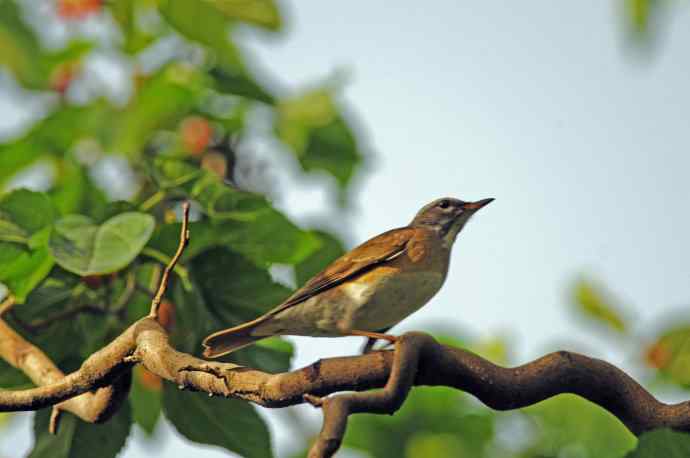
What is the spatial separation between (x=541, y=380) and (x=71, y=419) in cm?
235

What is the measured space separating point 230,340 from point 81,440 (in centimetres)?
82

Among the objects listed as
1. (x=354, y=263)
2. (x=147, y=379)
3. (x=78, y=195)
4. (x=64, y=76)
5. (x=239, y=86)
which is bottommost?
(x=147, y=379)

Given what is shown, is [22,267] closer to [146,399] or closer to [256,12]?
[146,399]

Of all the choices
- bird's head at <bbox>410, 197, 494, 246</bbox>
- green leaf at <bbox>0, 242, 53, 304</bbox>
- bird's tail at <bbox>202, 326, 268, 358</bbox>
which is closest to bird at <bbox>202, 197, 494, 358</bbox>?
bird's tail at <bbox>202, 326, 268, 358</bbox>

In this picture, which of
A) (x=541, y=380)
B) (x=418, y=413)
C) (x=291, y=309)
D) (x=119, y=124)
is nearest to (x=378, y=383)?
(x=541, y=380)

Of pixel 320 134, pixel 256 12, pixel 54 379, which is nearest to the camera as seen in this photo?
pixel 54 379

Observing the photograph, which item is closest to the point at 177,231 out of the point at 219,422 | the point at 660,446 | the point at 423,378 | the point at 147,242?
the point at 147,242

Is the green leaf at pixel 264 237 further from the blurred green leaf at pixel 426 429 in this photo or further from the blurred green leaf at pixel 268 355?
the blurred green leaf at pixel 426 429

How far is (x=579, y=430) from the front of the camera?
5305 millimetres

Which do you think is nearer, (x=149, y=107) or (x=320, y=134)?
(x=149, y=107)

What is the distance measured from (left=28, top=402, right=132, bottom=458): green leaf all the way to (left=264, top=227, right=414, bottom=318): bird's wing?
885 mm

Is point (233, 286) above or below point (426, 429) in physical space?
above

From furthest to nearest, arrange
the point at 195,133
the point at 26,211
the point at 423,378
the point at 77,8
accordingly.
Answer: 1. the point at 77,8
2. the point at 195,133
3. the point at 26,211
4. the point at 423,378

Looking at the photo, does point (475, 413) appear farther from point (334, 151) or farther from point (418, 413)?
point (334, 151)
